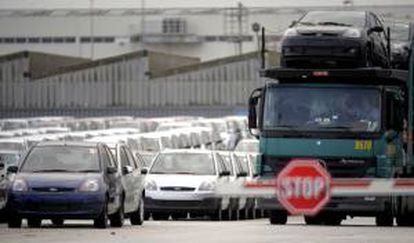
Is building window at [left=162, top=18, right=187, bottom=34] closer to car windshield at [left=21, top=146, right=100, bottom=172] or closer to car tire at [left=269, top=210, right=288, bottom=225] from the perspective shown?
car tire at [left=269, top=210, right=288, bottom=225]

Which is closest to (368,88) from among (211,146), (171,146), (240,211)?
(240,211)

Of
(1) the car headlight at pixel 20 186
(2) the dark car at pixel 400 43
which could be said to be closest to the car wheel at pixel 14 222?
(1) the car headlight at pixel 20 186

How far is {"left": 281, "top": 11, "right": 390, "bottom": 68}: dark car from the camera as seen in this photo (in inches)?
995

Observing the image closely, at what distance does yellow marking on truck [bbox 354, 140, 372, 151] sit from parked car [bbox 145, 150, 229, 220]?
21.7 feet

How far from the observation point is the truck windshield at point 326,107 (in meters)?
25.1

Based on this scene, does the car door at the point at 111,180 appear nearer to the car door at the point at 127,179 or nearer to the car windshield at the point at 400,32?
the car door at the point at 127,179

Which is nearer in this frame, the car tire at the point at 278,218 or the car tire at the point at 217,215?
the car tire at the point at 278,218

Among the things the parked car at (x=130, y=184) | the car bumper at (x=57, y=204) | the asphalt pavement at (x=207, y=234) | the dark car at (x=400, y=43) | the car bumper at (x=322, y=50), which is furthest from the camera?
the dark car at (x=400, y=43)

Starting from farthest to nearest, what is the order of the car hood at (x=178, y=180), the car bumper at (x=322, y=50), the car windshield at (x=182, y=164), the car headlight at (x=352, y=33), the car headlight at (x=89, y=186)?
the car windshield at (x=182, y=164) → the car hood at (x=178, y=180) → the car headlight at (x=352, y=33) → the car bumper at (x=322, y=50) → the car headlight at (x=89, y=186)

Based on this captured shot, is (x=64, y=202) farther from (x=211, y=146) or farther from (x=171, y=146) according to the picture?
(x=211, y=146)

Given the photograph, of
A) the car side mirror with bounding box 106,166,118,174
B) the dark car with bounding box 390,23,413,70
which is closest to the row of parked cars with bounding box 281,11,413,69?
the dark car with bounding box 390,23,413,70

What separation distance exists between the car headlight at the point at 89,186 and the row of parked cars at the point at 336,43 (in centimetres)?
407

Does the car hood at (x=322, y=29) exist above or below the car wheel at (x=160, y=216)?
above

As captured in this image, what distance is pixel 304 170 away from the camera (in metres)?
18.2
